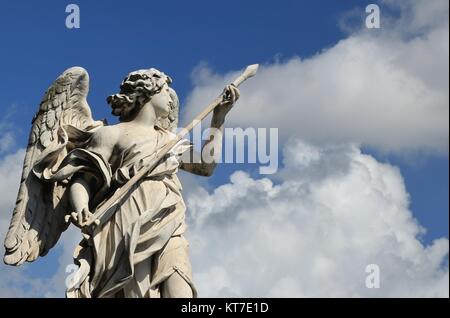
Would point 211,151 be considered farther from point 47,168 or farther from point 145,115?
point 47,168

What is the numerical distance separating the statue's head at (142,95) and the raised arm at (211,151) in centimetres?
61

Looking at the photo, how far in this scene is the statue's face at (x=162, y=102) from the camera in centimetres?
1338

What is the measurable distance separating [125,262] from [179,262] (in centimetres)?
65

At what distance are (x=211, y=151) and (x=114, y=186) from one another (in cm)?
141

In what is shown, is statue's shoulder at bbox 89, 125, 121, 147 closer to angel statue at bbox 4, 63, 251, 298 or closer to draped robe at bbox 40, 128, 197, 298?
angel statue at bbox 4, 63, 251, 298

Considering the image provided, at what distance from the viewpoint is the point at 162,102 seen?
13406 millimetres

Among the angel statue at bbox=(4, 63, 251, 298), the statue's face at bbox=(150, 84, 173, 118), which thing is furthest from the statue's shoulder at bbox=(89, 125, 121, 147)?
the statue's face at bbox=(150, 84, 173, 118)

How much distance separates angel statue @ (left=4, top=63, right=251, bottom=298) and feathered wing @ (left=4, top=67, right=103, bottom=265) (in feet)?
0.04

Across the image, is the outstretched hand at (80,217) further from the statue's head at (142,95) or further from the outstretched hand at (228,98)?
the outstretched hand at (228,98)

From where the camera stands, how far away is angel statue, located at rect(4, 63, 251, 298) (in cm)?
1247

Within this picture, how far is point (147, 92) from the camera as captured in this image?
13.3m
